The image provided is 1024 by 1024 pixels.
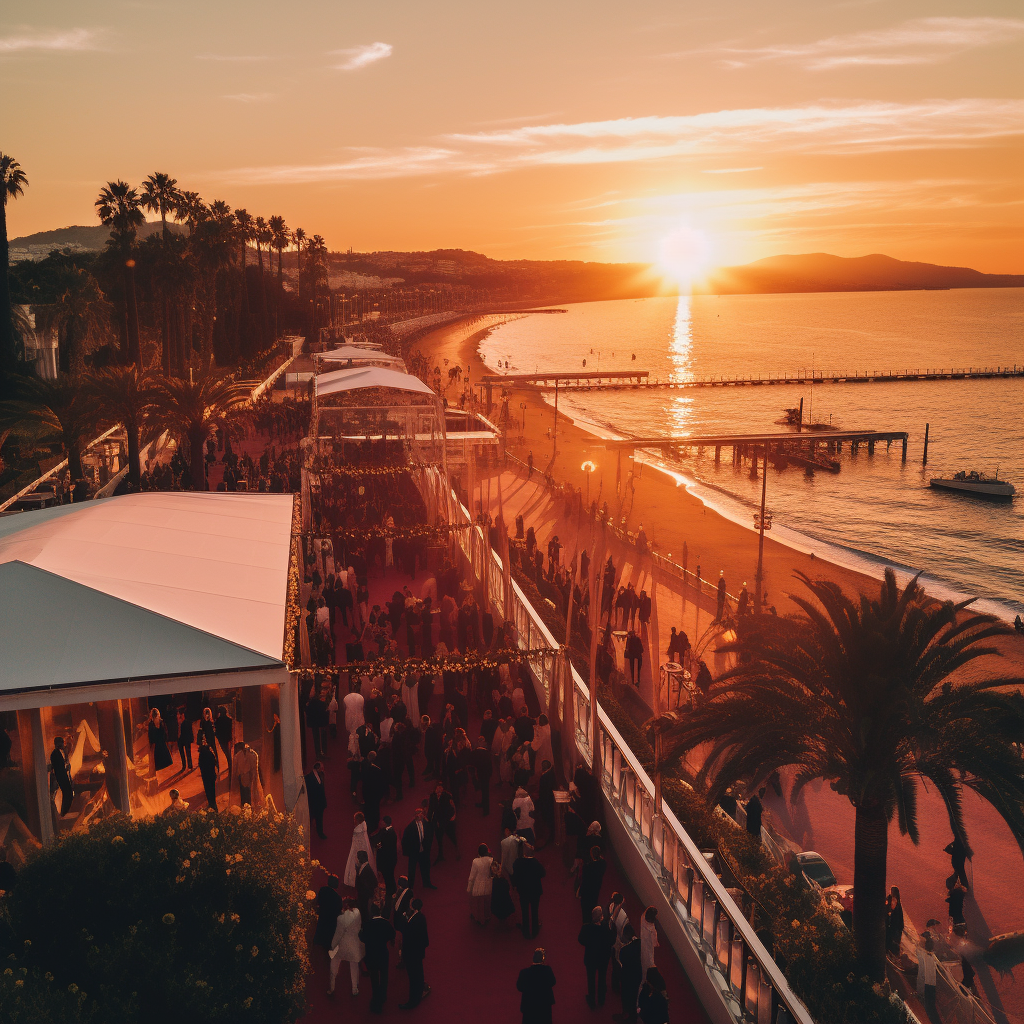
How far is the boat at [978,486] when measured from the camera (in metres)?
55.1

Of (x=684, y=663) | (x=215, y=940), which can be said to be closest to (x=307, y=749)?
(x=215, y=940)

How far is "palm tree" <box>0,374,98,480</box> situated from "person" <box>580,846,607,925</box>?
2359 cm

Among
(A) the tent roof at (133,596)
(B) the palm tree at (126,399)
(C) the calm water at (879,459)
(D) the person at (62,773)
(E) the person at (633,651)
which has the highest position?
(B) the palm tree at (126,399)

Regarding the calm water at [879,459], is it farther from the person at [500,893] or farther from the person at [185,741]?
the person at [185,741]

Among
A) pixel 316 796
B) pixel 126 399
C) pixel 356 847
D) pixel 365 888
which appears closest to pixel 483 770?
pixel 316 796

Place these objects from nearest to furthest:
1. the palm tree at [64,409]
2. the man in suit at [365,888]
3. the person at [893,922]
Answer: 1. the man in suit at [365,888]
2. the person at [893,922]
3. the palm tree at [64,409]

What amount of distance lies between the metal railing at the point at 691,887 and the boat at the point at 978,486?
5045cm

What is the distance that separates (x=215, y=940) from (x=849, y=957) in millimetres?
7381

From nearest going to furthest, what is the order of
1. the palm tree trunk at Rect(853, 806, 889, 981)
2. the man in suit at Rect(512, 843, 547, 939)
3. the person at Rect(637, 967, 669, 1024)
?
the person at Rect(637, 967, 669, 1024) → the man in suit at Rect(512, 843, 547, 939) → the palm tree trunk at Rect(853, 806, 889, 981)

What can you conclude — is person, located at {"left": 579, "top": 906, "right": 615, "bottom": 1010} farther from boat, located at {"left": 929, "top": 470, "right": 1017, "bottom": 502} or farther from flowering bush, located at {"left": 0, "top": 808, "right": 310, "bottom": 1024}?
boat, located at {"left": 929, "top": 470, "right": 1017, "bottom": 502}

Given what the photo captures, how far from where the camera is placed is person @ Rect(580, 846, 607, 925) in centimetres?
941

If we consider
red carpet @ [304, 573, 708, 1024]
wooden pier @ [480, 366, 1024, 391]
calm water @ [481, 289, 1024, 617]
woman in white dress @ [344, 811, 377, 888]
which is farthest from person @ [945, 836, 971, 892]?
wooden pier @ [480, 366, 1024, 391]

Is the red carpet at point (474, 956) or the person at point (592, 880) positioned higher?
the person at point (592, 880)

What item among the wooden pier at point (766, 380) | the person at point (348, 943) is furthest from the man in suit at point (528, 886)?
the wooden pier at point (766, 380)
